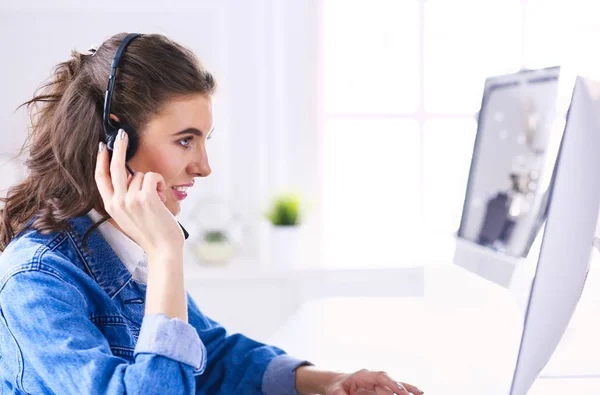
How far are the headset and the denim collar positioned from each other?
107 mm

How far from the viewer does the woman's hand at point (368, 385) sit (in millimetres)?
967

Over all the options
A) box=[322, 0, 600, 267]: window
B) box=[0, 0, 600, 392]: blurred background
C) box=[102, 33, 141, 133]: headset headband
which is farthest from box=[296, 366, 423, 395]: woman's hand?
box=[322, 0, 600, 267]: window

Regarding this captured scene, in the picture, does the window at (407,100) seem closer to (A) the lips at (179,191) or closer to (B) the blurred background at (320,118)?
(B) the blurred background at (320,118)

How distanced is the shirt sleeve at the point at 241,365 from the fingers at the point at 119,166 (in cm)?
37

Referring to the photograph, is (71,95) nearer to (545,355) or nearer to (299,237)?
(545,355)

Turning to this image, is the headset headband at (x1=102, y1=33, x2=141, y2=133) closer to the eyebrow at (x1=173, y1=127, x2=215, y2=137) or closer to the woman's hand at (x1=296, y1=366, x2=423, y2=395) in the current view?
the eyebrow at (x1=173, y1=127, x2=215, y2=137)

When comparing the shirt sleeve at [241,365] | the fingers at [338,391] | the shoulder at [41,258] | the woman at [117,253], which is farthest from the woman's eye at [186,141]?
the fingers at [338,391]

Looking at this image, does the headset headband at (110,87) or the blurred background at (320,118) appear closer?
the headset headband at (110,87)

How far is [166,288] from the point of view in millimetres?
905

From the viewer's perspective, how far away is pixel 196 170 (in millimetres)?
1123

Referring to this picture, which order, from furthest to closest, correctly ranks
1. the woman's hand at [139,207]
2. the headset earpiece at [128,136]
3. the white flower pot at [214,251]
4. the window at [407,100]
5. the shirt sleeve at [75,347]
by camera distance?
the window at [407,100], the white flower pot at [214,251], the headset earpiece at [128,136], the woman's hand at [139,207], the shirt sleeve at [75,347]

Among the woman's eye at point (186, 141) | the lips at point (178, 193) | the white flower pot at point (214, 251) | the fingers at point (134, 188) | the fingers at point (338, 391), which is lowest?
the white flower pot at point (214, 251)

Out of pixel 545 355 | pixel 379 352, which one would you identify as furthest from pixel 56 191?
pixel 545 355

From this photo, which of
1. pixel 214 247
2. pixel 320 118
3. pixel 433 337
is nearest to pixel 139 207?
Result: pixel 433 337
